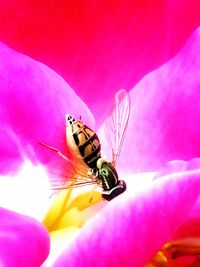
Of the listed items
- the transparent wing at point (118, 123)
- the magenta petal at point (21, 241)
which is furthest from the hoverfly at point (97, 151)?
the magenta petal at point (21, 241)

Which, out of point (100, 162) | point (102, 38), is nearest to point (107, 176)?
point (100, 162)

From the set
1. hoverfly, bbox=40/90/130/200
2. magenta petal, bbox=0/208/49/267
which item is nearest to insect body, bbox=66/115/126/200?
hoverfly, bbox=40/90/130/200

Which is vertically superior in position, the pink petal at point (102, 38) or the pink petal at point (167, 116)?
the pink petal at point (102, 38)

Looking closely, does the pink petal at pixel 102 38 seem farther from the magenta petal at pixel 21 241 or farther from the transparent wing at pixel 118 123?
the magenta petal at pixel 21 241

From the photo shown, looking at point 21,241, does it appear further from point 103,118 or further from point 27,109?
point 103,118

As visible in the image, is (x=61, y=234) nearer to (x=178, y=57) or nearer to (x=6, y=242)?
(x=6, y=242)

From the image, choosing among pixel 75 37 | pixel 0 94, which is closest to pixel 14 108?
pixel 0 94

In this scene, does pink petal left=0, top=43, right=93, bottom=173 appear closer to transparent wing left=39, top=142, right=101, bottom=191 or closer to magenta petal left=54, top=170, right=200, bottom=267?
transparent wing left=39, top=142, right=101, bottom=191
